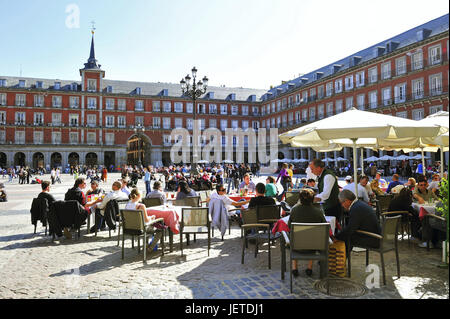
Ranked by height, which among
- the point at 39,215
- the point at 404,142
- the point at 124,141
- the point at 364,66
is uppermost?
the point at 364,66

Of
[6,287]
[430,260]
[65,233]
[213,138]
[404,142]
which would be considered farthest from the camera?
[213,138]

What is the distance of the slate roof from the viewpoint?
25.5 metres

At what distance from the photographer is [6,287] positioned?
12.6 feet

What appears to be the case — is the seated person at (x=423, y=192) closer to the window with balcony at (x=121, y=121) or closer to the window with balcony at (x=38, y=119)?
the window with balcony at (x=121, y=121)

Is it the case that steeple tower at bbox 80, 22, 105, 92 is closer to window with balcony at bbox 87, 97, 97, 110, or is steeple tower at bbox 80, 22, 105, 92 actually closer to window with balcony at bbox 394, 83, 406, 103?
window with balcony at bbox 87, 97, 97, 110

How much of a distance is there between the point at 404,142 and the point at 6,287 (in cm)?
793

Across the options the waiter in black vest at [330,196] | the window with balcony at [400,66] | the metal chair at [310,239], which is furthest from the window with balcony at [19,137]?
the metal chair at [310,239]

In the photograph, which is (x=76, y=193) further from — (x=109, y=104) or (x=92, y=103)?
(x=92, y=103)

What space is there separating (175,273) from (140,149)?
1888 inches

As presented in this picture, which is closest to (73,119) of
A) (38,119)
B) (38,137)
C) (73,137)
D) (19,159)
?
(73,137)

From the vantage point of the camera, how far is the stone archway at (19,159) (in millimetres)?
39713

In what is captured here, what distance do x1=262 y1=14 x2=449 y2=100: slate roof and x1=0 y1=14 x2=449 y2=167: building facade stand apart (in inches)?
4.9

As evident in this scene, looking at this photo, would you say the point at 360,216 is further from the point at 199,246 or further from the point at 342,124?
the point at 199,246
